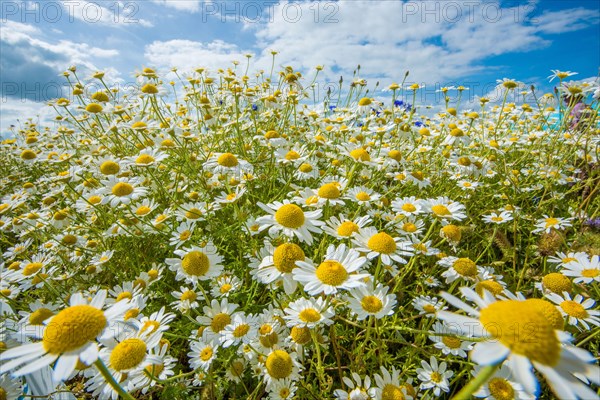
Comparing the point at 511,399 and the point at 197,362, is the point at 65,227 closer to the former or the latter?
the point at 197,362

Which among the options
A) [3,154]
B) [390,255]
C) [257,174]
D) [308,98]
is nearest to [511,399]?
[390,255]

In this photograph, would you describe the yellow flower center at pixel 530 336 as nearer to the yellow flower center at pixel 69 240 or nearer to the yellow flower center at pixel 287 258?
the yellow flower center at pixel 287 258

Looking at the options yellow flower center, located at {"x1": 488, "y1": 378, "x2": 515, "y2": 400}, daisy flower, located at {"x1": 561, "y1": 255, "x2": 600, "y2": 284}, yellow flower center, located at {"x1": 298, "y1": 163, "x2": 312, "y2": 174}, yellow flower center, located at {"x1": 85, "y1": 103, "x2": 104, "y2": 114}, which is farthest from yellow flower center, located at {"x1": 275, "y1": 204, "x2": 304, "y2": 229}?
yellow flower center, located at {"x1": 85, "y1": 103, "x2": 104, "y2": 114}

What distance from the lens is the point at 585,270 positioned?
1.83 metres

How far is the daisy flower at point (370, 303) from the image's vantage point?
1.44 m

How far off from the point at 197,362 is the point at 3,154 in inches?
328

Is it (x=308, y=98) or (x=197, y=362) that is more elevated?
(x=308, y=98)

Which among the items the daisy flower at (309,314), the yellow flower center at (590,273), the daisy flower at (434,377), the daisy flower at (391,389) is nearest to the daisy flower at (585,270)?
the yellow flower center at (590,273)

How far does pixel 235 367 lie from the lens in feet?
5.43

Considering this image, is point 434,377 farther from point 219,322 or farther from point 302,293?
point 219,322

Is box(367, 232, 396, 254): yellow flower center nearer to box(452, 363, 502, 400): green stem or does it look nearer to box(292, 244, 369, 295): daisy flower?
box(292, 244, 369, 295): daisy flower

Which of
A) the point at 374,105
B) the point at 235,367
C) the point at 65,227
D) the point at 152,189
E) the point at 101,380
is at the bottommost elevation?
the point at 235,367

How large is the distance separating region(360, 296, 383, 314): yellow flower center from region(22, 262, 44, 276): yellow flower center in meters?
2.53

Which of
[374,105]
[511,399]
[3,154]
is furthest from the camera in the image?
[3,154]
